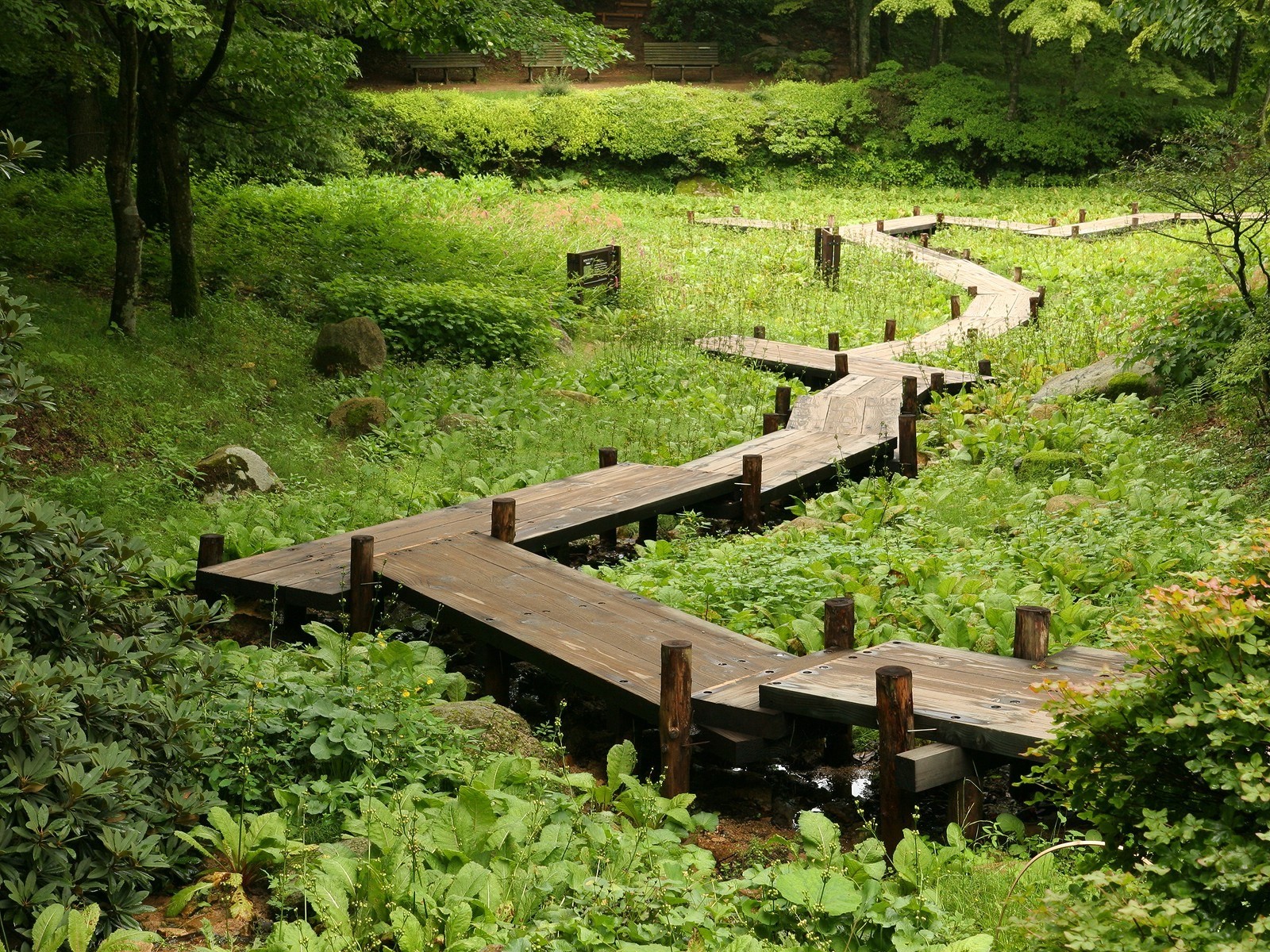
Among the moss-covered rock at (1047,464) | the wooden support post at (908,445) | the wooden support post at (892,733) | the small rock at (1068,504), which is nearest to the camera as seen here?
the wooden support post at (892,733)

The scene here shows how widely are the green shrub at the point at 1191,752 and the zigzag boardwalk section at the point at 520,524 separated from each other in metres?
5.39

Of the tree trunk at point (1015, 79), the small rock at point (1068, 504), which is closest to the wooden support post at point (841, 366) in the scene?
the small rock at point (1068, 504)

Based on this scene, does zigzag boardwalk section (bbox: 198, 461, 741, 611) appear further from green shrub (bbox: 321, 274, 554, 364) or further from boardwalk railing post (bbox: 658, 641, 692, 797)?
green shrub (bbox: 321, 274, 554, 364)

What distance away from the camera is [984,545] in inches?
351

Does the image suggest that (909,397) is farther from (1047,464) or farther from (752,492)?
(752,492)

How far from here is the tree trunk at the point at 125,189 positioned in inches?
468

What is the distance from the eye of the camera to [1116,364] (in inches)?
500

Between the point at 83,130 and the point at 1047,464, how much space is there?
1554cm

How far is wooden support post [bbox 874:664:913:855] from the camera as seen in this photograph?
536 cm

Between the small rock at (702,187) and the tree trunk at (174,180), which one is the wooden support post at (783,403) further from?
the small rock at (702,187)

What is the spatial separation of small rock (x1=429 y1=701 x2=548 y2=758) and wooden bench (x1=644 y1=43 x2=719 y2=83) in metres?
35.7

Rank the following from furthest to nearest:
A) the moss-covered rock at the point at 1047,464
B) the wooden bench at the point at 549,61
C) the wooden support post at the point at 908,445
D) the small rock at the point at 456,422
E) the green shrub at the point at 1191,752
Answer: the wooden bench at the point at 549,61, the small rock at the point at 456,422, the wooden support post at the point at 908,445, the moss-covered rock at the point at 1047,464, the green shrub at the point at 1191,752

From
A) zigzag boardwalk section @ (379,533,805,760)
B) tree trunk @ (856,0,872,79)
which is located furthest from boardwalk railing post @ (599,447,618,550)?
tree trunk @ (856,0,872,79)

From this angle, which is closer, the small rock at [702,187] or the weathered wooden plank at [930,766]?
the weathered wooden plank at [930,766]
